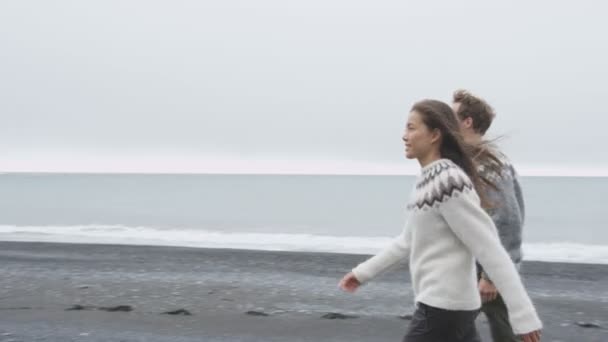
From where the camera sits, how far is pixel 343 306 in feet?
29.5

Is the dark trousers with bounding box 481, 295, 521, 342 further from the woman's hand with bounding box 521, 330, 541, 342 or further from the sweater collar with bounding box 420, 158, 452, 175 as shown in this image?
the sweater collar with bounding box 420, 158, 452, 175

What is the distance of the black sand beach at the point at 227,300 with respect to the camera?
7.43 meters

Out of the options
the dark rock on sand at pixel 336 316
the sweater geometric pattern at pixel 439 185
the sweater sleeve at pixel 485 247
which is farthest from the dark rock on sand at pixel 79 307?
the sweater sleeve at pixel 485 247

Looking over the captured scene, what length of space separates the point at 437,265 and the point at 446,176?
37cm

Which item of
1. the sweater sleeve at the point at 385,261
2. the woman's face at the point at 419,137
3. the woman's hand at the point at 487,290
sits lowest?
the woman's hand at the point at 487,290

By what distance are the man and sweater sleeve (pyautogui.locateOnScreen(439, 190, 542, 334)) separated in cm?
73

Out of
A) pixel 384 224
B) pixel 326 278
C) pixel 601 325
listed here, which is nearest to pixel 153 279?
pixel 326 278

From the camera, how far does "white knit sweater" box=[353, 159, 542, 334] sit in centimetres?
285

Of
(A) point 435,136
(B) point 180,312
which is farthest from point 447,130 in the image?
(B) point 180,312

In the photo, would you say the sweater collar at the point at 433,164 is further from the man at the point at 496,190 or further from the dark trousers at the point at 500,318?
the dark trousers at the point at 500,318

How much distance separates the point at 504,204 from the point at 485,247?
90cm

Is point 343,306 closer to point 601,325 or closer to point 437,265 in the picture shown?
point 601,325

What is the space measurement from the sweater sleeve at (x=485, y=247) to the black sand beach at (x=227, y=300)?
4415mm

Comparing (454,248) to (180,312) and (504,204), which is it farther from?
(180,312)
